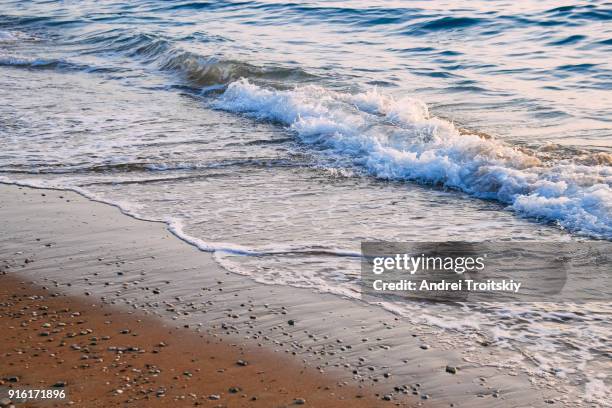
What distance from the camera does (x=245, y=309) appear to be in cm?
462

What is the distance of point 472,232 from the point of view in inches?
234

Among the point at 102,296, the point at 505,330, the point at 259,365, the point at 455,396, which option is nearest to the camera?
the point at 455,396

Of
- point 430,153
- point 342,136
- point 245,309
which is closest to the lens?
point 245,309

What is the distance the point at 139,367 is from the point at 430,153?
457cm

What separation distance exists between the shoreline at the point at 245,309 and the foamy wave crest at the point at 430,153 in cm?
233

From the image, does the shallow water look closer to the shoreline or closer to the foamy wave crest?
the foamy wave crest

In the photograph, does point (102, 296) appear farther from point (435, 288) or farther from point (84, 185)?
point (84, 185)

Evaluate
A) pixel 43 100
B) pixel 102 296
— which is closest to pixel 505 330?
pixel 102 296

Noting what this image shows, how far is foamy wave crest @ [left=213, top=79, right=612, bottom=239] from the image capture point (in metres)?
6.38

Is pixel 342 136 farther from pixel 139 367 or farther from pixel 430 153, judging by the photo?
pixel 139 367

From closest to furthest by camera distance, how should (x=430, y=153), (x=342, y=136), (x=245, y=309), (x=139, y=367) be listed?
(x=139, y=367) < (x=245, y=309) < (x=430, y=153) < (x=342, y=136)

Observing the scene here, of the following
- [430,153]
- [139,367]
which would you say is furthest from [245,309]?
[430,153]

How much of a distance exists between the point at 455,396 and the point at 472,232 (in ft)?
7.87

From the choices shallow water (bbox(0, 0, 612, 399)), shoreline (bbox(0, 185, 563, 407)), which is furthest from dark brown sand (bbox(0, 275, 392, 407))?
shallow water (bbox(0, 0, 612, 399))
